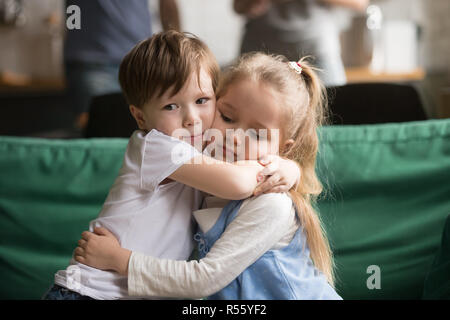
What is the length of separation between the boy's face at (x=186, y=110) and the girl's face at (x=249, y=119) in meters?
0.02

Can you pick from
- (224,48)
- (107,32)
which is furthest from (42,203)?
(224,48)

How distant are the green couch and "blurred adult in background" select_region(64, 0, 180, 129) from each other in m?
0.16

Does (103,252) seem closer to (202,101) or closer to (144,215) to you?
(144,215)

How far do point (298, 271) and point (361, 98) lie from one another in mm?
563

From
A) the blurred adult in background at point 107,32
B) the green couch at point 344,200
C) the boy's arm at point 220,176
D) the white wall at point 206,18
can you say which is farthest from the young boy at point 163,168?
the white wall at point 206,18

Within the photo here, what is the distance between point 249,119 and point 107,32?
0.35m

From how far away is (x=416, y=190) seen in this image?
891 millimetres

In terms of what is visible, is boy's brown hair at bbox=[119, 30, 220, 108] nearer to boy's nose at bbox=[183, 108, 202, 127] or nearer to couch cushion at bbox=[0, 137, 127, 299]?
boy's nose at bbox=[183, 108, 202, 127]

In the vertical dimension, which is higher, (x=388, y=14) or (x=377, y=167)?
(x=388, y=14)

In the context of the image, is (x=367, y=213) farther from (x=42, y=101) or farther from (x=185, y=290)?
(x=42, y=101)

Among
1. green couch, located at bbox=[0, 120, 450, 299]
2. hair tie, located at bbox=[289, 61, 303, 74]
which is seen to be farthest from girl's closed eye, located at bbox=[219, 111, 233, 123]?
green couch, located at bbox=[0, 120, 450, 299]

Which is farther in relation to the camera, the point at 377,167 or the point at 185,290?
the point at 377,167

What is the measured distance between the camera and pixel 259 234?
533 mm

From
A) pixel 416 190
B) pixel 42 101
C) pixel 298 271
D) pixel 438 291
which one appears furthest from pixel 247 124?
pixel 42 101
